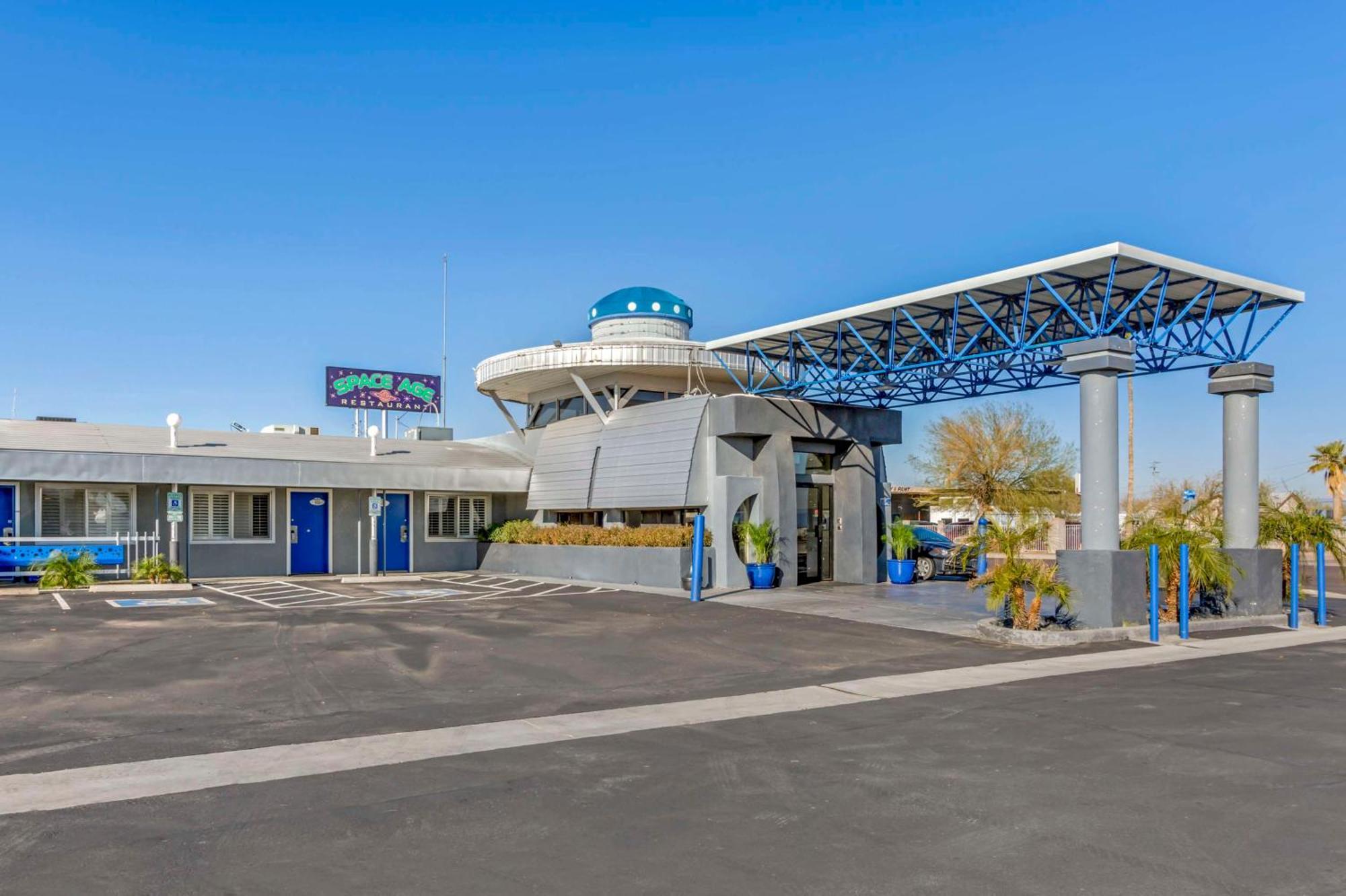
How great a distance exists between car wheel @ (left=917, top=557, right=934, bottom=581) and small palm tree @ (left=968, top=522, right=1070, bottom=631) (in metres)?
10.8

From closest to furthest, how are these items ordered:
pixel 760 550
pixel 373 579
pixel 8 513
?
1. pixel 760 550
2. pixel 8 513
3. pixel 373 579

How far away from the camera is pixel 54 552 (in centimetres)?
2245

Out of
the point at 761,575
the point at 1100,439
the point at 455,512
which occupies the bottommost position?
the point at 761,575

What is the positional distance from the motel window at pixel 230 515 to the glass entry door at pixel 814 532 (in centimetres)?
1398

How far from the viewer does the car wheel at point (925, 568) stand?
26078 millimetres

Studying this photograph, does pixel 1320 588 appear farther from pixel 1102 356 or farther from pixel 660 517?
pixel 660 517

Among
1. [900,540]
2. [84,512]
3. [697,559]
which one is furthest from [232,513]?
[900,540]

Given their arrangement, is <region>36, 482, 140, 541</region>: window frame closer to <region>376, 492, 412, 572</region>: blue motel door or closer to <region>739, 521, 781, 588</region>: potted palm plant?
<region>376, 492, 412, 572</region>: blue motel door

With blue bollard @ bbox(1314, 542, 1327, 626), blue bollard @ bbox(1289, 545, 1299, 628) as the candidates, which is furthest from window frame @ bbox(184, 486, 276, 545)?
blue bollard @ bbox(1314, 542, 1327, 626)

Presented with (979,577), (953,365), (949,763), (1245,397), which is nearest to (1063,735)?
(949,763)

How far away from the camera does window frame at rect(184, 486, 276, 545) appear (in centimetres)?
2572

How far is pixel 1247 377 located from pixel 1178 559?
13.4 feet

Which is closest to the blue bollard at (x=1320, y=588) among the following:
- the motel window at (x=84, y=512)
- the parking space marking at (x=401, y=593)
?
the parking space marking at (x=401, y=593)

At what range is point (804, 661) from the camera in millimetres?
12820
